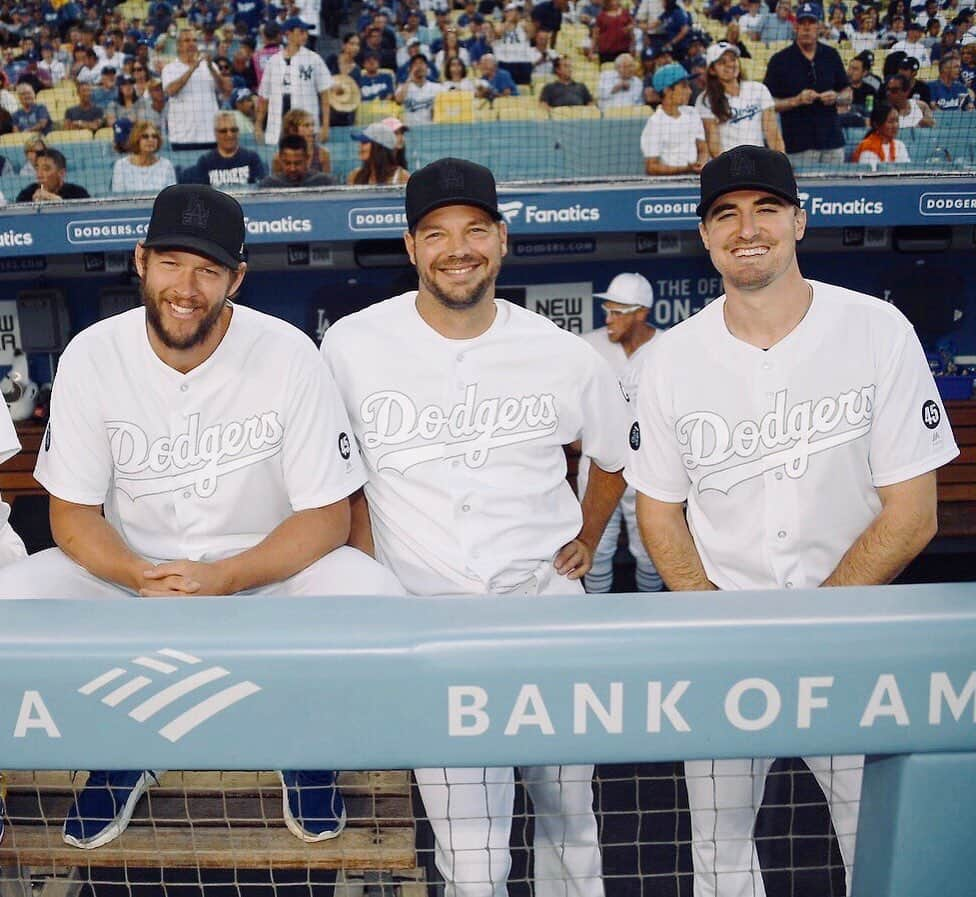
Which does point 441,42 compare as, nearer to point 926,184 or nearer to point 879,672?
point 926,184

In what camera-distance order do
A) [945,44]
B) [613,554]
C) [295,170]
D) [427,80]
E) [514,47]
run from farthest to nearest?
[514,47]
[427,80]
[945,44]
[295,170]
[613,554]

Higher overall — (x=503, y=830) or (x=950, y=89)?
(x=950, y=89)

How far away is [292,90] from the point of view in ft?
25.8

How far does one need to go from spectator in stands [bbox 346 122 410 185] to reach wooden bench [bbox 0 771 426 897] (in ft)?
17.2

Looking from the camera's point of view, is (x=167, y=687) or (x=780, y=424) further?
(x=780, y=424)

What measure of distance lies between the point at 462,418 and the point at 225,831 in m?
1.00

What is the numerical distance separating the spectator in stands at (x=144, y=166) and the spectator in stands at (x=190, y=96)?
264 mm

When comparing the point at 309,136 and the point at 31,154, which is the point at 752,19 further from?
the point at 31,154

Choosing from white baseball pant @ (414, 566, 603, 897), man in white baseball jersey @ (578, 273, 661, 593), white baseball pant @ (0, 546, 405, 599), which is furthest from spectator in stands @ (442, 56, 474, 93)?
white baseball pant @ (414, 566, 603, 897)

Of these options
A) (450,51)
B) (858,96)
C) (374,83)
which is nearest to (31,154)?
(374,83)

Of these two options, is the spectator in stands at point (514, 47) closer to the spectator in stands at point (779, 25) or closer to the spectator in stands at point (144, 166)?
the spectator in stands at point (779, 25)

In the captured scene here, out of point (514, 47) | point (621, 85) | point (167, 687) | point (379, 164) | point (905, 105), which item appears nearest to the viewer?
point (167, 687)

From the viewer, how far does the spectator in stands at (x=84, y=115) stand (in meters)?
7.89

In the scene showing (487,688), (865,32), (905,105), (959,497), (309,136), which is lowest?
(959,497)
